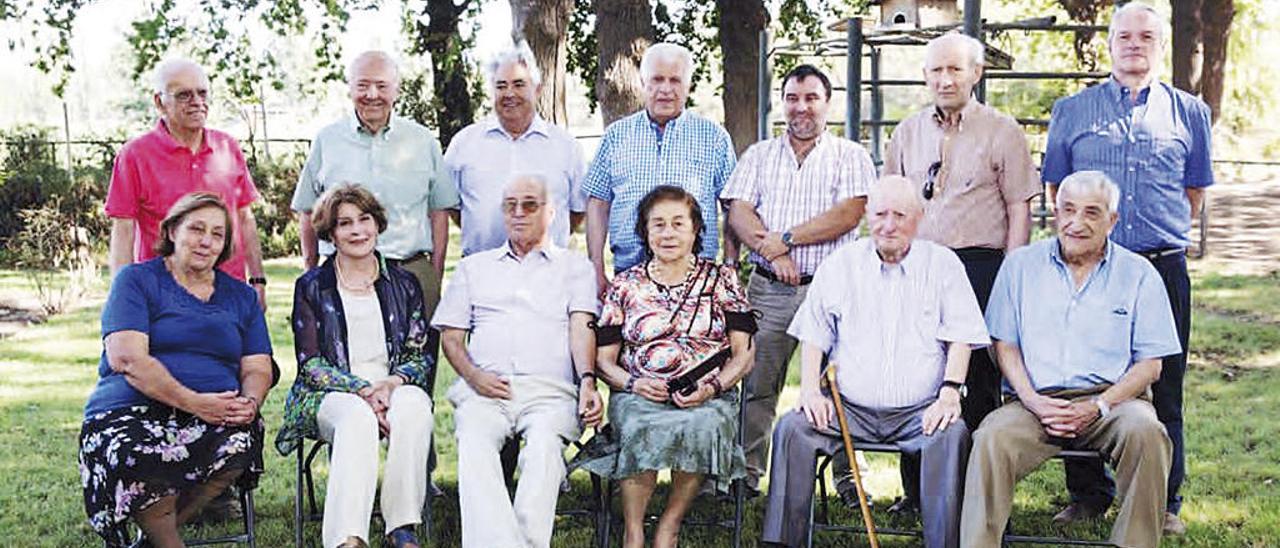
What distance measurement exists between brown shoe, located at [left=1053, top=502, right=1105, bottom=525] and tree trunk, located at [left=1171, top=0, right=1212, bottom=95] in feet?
31.0

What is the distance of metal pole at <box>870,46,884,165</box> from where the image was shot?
901 centimetres

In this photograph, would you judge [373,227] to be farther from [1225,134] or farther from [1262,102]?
[1262,102]

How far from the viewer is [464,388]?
14.0ft

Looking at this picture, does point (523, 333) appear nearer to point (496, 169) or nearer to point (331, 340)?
point (331, 340)

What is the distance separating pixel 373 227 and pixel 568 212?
0.90 metres

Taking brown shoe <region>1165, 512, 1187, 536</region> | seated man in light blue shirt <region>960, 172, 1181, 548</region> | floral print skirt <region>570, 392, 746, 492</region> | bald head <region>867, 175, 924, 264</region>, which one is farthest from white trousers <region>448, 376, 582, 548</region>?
brown shoe <region>1165, 512, 1187, 536</region>

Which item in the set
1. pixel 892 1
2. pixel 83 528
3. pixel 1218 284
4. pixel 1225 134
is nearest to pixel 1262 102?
pixel 1225 134

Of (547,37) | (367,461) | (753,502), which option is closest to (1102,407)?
(753,502)

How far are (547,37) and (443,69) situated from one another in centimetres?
501

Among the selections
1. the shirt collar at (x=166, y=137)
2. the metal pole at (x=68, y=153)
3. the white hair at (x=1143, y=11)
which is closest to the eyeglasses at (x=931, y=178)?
the white hair at (x=1143, y=11)

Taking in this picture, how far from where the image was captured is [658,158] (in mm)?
4574

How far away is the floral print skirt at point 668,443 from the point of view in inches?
155

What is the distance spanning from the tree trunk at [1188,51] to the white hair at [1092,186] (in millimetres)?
9874

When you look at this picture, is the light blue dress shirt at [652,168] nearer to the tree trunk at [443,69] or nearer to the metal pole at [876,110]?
the metal pole at [876,110]
